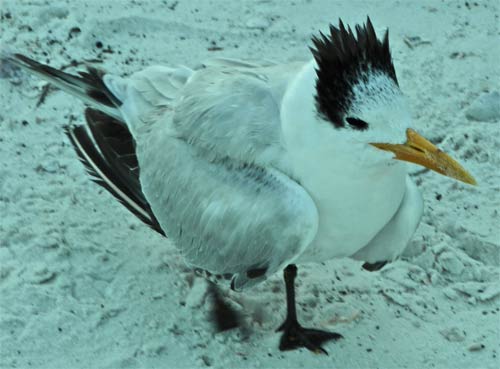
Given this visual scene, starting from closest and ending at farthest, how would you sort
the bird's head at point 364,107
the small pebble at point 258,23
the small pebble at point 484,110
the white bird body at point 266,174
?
1. the bird's head at point 364,107
2. the white bird body at point 266,174
3. the small pebble at point 484,110
4. the small pebble at point 258,23

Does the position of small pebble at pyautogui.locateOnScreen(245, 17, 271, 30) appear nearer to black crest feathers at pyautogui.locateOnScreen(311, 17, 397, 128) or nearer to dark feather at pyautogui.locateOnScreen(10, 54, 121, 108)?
dark feather at pyautogui.locateOnScreen(10, 54, 121, 108)

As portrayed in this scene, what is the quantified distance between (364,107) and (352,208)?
0.45m

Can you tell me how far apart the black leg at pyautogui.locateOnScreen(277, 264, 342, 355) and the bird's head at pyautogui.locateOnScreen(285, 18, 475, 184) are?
0.78 meters

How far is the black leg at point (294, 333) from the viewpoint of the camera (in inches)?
141

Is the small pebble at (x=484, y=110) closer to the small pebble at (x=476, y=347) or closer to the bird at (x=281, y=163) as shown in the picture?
the bird at (x=281, y=163)

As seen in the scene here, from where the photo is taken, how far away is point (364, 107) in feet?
9.56

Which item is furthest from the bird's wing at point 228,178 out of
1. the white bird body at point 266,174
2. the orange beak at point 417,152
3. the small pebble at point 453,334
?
the small pebble at point 453,334

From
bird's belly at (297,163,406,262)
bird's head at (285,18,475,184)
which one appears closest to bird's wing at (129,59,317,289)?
bird's belly at (297,163,406,262)

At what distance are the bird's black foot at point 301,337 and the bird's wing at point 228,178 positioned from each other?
35 cm

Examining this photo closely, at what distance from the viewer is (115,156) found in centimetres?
389

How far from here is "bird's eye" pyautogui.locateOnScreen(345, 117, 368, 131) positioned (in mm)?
2939

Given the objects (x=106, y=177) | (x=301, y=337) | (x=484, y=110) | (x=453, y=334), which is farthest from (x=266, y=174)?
(x=484, y=110)

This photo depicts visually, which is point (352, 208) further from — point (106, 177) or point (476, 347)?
point (106, 177)

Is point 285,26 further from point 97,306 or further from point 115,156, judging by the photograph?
point 97,306
